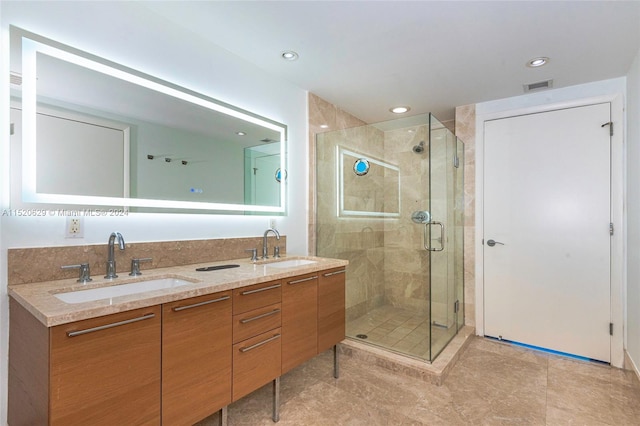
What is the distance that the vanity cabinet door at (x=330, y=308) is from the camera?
217cm

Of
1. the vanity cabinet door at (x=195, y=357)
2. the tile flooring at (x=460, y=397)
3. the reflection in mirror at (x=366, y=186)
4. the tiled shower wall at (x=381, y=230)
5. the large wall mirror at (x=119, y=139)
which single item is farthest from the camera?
the reflection in mirror at (x=366, y=186)

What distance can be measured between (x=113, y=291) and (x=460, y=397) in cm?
224

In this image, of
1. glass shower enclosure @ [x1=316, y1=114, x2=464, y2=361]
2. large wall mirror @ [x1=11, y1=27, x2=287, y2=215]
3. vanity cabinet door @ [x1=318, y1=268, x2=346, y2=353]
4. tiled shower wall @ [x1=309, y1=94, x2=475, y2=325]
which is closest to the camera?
large wall mirror @ [x1=11, y1=27, x2=287, y2=215]

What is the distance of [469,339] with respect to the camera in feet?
9.96

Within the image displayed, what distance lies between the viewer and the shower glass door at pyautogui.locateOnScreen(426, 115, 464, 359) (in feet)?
9.00

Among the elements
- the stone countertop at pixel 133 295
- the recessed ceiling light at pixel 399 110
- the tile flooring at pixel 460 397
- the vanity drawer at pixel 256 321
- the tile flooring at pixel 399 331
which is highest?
the recessed ceiling light at pixel 399 110

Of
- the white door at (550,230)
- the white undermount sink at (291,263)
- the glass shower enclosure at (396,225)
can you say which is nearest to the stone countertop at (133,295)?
the white undermount sink at (291,263)

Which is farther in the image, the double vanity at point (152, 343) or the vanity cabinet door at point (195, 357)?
the vanity cabinet door at point (195, 357)

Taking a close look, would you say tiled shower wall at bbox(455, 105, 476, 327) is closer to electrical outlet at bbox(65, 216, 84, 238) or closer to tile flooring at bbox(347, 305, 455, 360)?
tile flooring at bbox(347, 305, 455, 360)

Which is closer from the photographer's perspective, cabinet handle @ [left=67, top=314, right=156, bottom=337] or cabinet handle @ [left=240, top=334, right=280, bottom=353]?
cabinet handle @ [left=67, top=314, right=156, bottom=337]

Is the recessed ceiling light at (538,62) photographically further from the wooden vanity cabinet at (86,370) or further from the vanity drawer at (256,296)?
the wooden vanity cabinet at (86,370)

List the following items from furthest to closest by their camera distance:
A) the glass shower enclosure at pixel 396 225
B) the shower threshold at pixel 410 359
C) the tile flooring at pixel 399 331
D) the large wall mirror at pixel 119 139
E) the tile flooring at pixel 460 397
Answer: the glass shower enclosure at pixel 396 225, the tile flooring at pixel 399 331, the shower threshold at pixel 410 359, the tile flooring at pixel 460 397, the large wall mirror at pixel 119 139

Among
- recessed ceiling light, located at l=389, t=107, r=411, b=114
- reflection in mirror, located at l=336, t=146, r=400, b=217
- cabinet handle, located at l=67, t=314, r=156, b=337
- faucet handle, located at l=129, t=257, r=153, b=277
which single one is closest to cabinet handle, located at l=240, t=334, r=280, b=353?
cabinet handle, located at l=67, t=314, r=156, b=337

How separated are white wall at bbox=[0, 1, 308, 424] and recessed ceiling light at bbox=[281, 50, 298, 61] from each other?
31 cm
